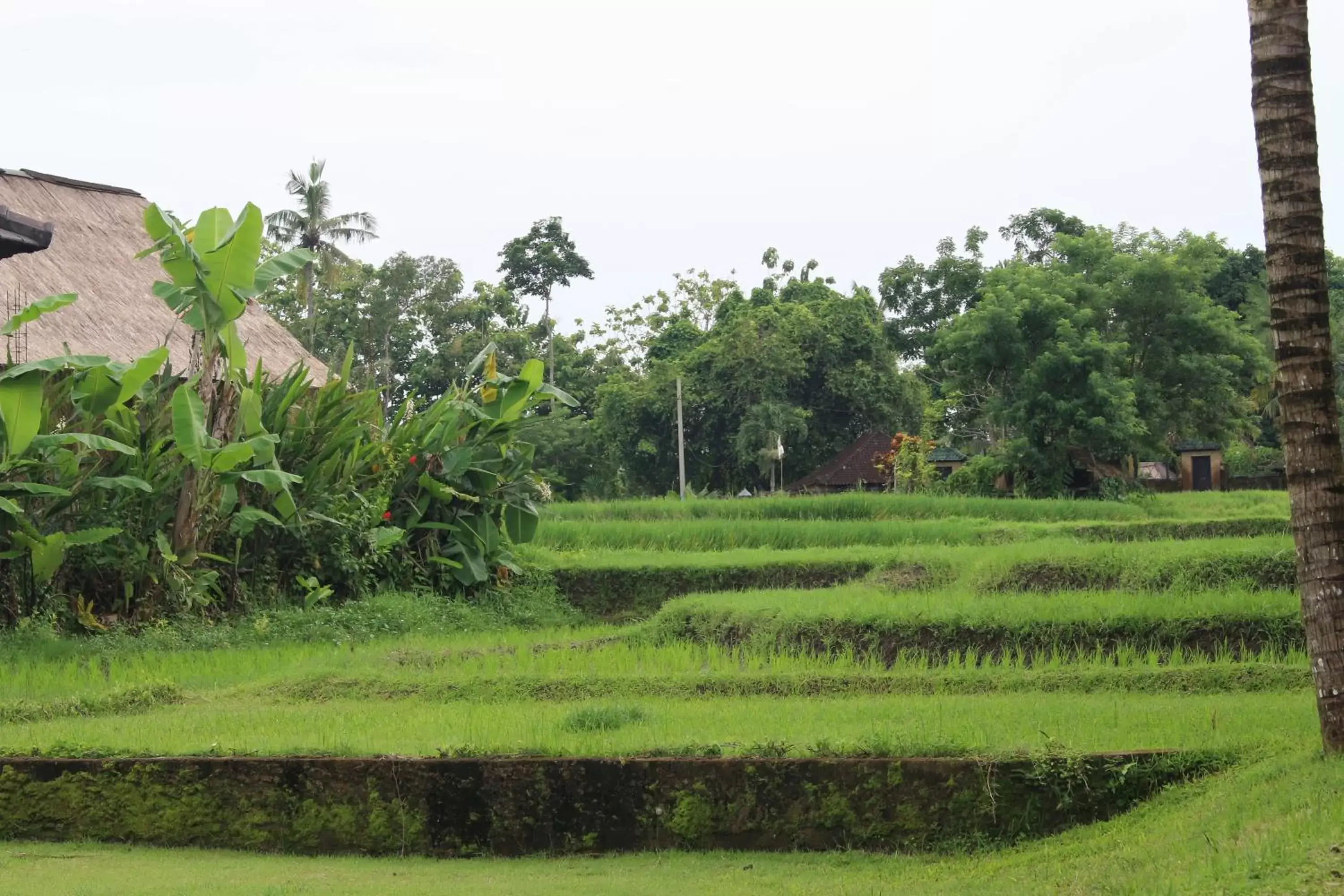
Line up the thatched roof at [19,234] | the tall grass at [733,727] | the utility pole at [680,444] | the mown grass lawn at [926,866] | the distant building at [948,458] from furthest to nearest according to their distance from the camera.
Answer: the distant building at [948,458] < the utility pole at [680,444] < the thatched roof at [19,234] < the tall grass at [733,727] < the mown grass lawn at [926,866]

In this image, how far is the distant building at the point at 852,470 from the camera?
3897 centimetres

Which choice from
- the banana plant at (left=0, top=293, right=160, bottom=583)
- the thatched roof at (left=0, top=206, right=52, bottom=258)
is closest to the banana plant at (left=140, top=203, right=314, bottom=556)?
the banana plant at (left=0, top=293, right=160, bottom=583)

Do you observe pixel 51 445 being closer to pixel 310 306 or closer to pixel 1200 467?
pixel 310 306

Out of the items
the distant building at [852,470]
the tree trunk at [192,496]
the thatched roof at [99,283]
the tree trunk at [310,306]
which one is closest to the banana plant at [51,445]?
the tree trunk at [192,496]

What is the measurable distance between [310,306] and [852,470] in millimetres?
16338

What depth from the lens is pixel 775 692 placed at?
27.6ft

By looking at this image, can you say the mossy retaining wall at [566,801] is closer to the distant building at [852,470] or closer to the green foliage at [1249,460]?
the distant building at [852,470]

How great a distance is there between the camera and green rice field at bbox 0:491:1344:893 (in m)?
4.96

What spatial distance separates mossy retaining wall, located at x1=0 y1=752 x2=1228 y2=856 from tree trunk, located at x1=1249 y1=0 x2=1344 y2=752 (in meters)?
0.68

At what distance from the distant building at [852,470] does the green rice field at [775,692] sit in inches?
863

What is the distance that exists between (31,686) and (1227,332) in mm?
26170

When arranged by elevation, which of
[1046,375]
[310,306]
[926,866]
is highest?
[310,306]

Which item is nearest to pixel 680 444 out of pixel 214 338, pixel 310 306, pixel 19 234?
pixel 310 306

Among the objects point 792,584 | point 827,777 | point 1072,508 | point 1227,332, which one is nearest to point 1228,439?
point 1227,332
